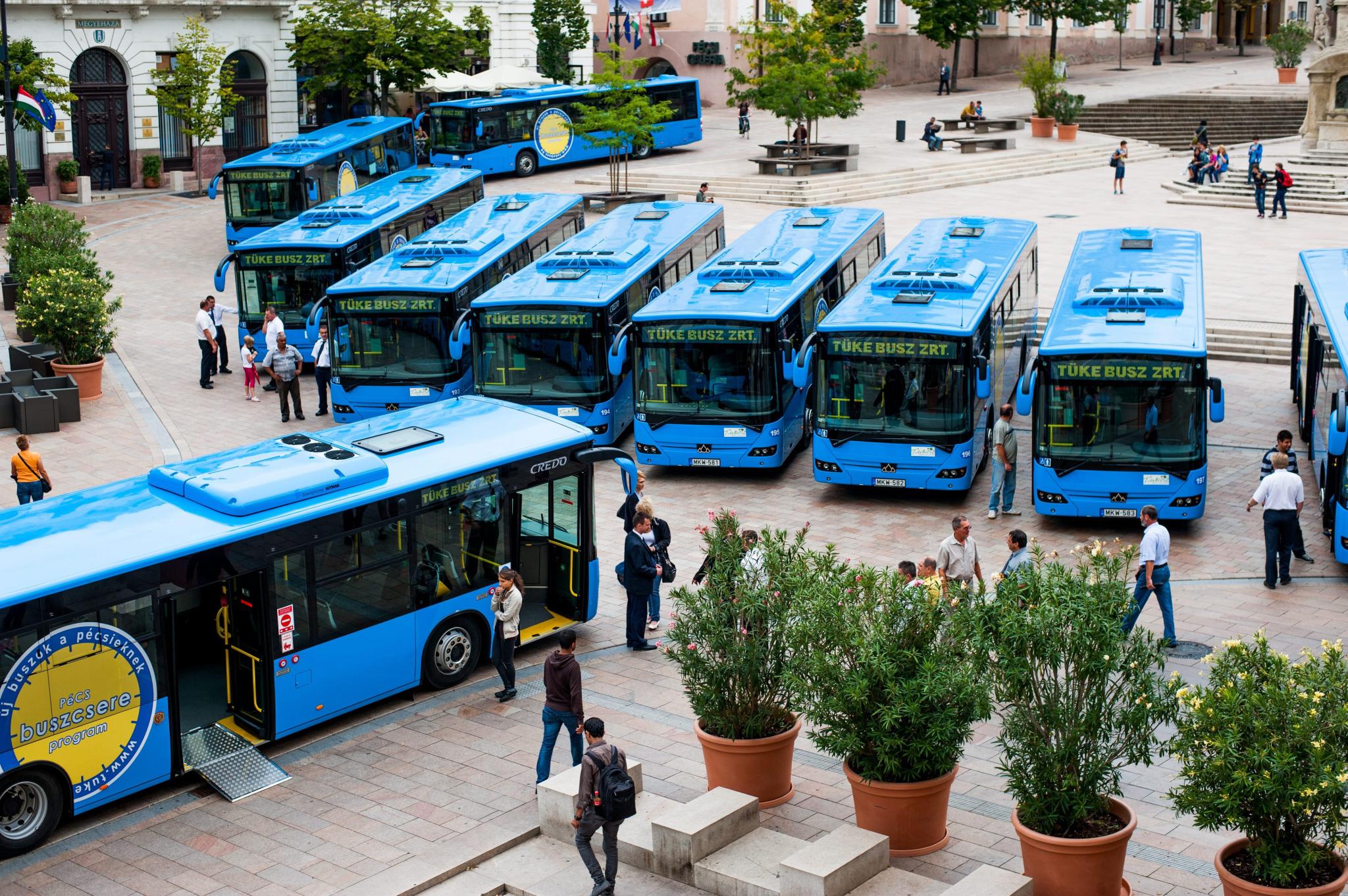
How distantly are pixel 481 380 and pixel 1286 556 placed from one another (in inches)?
445

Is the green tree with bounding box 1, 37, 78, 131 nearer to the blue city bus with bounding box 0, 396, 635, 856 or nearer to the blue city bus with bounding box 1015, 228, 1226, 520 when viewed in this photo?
the blue city bus with bounding box 0, 396, 635, 856

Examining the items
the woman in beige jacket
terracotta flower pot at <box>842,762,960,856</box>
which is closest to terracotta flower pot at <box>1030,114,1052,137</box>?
the woman in beige jacket

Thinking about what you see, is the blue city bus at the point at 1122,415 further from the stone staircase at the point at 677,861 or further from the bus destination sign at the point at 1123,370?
the stone staircase at the point at 677,861

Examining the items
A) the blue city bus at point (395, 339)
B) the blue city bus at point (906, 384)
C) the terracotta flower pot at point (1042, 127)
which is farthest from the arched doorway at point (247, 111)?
the blue city bus at point (906, 384)

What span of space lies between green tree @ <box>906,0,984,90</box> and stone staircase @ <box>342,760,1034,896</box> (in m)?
57.4

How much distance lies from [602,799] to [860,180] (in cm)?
3579

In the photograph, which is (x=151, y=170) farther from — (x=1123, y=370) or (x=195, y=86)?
(x=1123, y=370)

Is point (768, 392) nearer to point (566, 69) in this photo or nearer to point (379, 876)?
point (379, 876)

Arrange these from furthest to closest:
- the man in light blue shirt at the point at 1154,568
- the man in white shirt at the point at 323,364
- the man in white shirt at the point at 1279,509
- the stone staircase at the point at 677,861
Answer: the man in white shirt at the point at 323,364
the man in white shirt at the point at 1279,509
the man in light blue shirt at the point at 1154,568
the stone staircase at the point at 677,861

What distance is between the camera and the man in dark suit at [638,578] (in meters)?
15.7

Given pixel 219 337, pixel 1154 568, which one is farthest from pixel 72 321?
pixel 1154 568

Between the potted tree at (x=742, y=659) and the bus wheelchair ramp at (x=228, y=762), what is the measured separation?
3.72m

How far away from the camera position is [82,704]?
1210 centimetres

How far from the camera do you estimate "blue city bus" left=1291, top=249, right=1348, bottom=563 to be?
17391 millimetres
